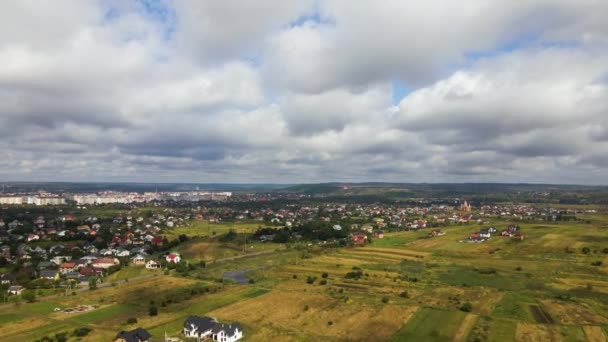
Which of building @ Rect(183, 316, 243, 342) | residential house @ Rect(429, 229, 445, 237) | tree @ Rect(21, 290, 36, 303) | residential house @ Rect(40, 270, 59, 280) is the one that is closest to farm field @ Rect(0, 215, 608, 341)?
tree @ Rect(21, 290, 36, 303)

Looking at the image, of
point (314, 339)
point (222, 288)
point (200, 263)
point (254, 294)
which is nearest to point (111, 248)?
point (200, 263)

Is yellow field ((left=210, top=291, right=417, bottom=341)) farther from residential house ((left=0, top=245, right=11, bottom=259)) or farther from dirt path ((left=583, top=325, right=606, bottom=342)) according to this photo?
residential house ((left=0, top=245, right=11, bottom=259))

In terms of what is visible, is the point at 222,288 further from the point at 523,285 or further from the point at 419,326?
the point at 523,285

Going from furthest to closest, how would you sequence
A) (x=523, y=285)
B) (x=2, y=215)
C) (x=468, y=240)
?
(x=2, y=215) < (x=468, y=240) < (x=523, y=285)

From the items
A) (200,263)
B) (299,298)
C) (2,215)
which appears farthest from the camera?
(2,215)

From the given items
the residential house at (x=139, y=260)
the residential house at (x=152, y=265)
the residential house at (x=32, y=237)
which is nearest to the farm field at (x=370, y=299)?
the residential house at (x=152, y=265)

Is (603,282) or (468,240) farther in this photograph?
(468,240)

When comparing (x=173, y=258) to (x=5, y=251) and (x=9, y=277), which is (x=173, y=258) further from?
(x=5, y=251)
